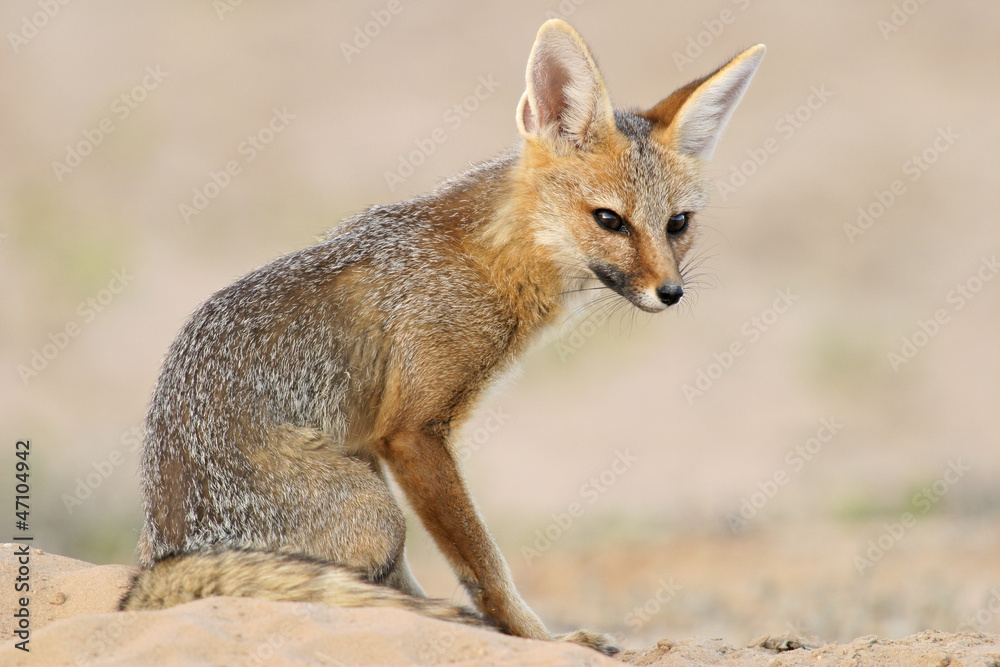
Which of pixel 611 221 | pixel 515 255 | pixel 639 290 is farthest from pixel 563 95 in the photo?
pixel 639 290

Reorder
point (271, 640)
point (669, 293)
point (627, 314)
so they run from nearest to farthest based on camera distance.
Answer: point (271, 640), point (669, 293), point (627, 314)

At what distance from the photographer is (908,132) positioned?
23.0m

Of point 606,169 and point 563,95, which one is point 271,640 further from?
point 563,95

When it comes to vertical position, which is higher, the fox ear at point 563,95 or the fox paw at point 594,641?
the fox ear at point 563,95

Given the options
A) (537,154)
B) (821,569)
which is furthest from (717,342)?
(537,154)

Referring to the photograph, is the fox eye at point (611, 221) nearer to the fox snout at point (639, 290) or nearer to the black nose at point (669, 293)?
the fox snout at point (639, 290)

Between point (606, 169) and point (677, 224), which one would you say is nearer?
point (606, 169)

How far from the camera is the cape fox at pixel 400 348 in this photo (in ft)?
17.6

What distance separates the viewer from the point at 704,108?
257 inches

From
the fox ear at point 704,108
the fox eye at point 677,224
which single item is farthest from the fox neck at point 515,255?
the fox ear at point 704,108

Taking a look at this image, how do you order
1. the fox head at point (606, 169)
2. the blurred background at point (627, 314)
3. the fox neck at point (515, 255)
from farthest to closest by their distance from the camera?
the blurred background at point (627, 314)
the fox neck at point (515, 255)
the fox head at point (606, 169)

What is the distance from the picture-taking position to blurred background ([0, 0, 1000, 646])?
1224 centimetres

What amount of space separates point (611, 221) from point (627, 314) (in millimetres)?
7041

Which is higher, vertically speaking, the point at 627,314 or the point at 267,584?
the point at 267,584
